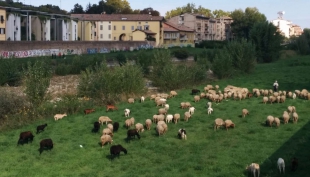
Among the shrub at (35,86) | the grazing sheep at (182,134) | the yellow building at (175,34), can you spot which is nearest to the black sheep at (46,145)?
the grazing sheep at (182,134)

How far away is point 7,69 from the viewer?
125ft

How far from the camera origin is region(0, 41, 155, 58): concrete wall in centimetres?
5309

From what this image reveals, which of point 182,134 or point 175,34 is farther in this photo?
point 175,34

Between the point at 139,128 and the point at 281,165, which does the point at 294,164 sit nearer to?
the point at 281,165

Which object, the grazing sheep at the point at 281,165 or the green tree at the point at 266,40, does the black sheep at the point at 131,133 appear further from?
the green tree at the point at 266,40

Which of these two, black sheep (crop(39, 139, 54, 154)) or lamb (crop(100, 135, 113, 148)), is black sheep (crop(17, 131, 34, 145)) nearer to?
black sheep (crop(39, 139, 54, 154))

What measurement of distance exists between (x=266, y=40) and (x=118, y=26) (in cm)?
5537

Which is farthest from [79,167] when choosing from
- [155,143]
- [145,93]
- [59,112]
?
[145,93]

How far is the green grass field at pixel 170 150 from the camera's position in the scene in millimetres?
14523

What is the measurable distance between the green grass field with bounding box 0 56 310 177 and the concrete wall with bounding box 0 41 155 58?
26.1 m

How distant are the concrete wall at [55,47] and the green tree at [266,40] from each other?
27.2 metres

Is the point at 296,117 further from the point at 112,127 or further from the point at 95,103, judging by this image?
the point at 95,103

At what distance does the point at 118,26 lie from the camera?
111125 millimetres

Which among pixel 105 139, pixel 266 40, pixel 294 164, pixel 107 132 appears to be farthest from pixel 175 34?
pixel 294 164
